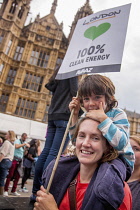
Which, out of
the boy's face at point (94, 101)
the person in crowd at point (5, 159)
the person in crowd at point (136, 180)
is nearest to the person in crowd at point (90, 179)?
the boy's face at point (94, 101)

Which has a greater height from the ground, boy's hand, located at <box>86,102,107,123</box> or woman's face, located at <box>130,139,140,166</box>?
boy's hand, located at <box>86,102,107,123</box>

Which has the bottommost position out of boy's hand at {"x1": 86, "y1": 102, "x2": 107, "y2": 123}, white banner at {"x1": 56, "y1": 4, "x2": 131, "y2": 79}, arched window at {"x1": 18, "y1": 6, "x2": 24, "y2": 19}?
boy's hand at {"x1": 86, "y1": 102, "x2": 107, "y2": 123}

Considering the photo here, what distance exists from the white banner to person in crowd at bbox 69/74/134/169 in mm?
307

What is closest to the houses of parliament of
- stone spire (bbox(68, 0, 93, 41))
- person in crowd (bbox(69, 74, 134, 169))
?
stone spire (bbox(68, 0, 93, 41))

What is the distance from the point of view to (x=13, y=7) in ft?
69.4

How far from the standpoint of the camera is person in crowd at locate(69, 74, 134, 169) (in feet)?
4.54

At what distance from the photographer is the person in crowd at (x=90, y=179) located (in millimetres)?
1088

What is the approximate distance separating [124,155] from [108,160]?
0.21 meters

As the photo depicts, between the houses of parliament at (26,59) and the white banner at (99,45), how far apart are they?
16174 mm

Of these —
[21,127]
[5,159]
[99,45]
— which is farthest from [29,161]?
[21,127]

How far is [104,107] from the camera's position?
64.9 inches

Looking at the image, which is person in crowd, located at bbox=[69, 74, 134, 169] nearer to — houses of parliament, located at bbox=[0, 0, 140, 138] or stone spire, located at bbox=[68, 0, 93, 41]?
houses of parliament, located at bbox=[0, 0, 140, 138]

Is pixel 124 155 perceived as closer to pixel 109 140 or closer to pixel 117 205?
pixel 109 140

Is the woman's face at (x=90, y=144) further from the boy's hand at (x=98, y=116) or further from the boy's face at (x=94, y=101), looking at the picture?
the boy's face at (x=94, y=101)
